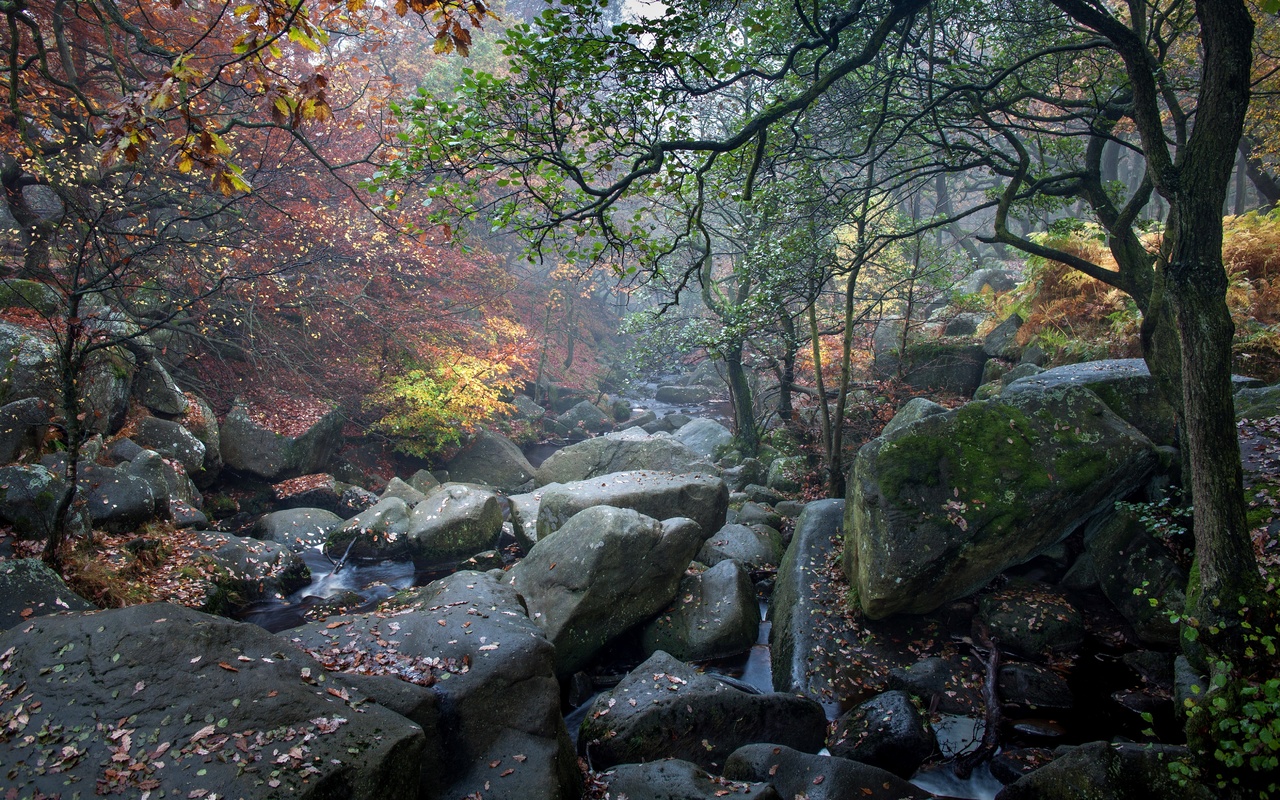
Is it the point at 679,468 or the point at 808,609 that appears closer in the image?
the point at 808,609

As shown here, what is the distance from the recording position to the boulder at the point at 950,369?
512 inches

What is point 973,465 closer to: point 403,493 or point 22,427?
point 403,493

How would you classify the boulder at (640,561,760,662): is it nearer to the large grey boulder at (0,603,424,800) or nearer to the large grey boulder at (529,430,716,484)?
the large grey boulder at (0,603,424,800)

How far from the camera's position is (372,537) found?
11336mm

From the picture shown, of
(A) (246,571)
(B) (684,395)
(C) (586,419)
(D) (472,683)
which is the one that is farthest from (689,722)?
(B) (684,395)

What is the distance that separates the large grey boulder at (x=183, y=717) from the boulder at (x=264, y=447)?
9.41 meters

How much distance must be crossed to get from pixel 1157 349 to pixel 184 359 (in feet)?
55.0

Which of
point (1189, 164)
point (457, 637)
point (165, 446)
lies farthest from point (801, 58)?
point (165, 446)

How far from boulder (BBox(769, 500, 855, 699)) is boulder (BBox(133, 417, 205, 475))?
10227mm

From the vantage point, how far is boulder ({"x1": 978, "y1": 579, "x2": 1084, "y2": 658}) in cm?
683

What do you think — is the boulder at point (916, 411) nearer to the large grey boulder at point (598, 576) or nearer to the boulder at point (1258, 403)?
the boulder at point (1258, 403)

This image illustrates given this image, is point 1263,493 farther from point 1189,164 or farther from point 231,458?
point 231,458

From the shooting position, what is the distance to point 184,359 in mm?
13781

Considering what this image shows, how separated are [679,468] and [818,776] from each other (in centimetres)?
922
